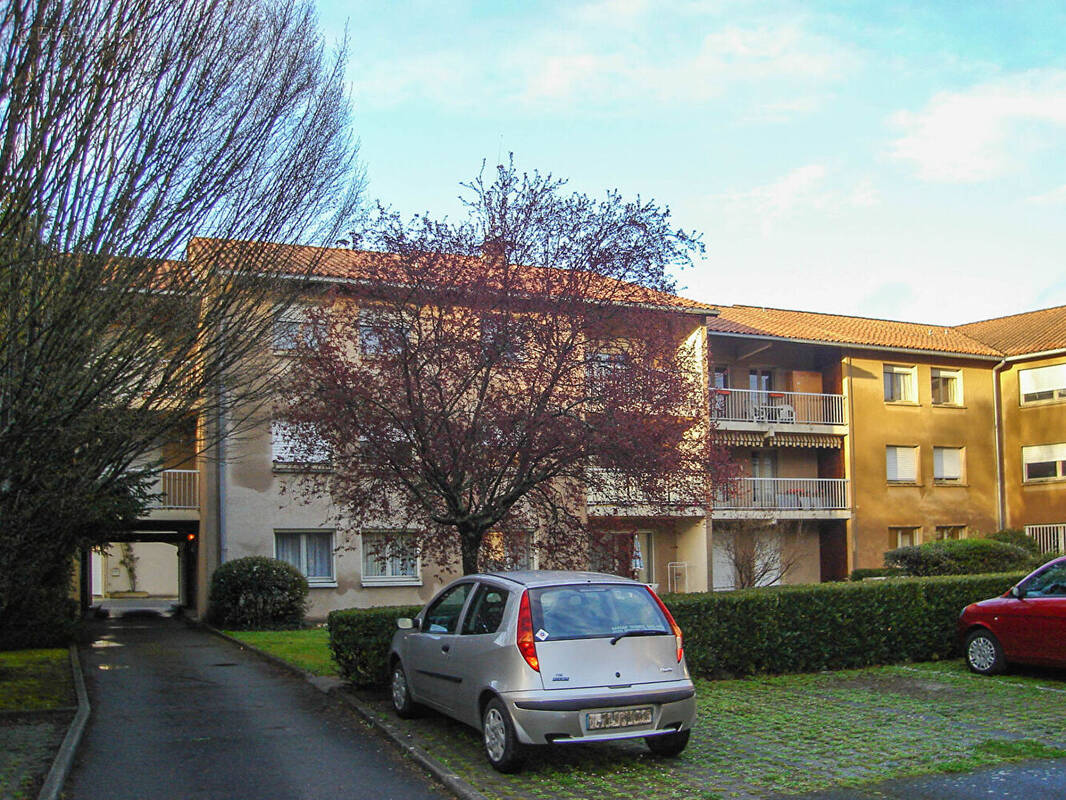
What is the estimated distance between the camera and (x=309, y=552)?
26.0 metres

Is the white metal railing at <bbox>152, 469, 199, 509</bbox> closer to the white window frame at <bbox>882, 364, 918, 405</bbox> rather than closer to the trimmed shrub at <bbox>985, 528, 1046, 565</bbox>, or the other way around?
the white window frame at <bbox>882, 364, 918, 405</bbox>

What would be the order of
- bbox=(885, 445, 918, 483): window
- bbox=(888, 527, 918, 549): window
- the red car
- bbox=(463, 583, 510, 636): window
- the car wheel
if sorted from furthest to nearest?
bbox=(885, 445, 918, 483): window → bbox=(888, 527, 918, 549): window → the car wheel → the red car → bbox=(463, 583, 510, 636): window

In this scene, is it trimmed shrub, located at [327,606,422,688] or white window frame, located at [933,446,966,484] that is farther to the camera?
white window frame, located at [933,446,966,484]

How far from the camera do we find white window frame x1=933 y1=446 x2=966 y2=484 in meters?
36.6

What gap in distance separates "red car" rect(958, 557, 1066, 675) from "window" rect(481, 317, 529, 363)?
658 cm

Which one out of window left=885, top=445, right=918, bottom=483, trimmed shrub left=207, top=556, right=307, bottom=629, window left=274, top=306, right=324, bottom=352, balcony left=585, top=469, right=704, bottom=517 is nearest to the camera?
window left=274, top=306, right=324, bottom=352

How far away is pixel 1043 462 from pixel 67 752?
34450 millimetres

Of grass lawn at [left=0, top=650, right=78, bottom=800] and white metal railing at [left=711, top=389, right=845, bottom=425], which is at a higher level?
white metal railing at [left=711, top=389, right=845, bottom=425]

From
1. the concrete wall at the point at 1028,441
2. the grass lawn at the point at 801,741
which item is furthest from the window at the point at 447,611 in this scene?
the concrete wall at the point at 1028,441

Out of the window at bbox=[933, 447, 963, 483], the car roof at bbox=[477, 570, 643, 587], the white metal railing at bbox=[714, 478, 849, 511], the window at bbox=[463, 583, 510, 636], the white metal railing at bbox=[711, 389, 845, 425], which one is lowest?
the window at bbox=[463, 583, 510, 636]

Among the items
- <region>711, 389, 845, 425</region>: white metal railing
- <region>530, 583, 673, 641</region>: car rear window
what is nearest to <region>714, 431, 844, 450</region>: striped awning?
<region>711, 389, 845, 425</region>: white metal railing

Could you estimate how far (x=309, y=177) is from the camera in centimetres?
1052

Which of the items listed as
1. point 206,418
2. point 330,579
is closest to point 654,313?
point 206,418

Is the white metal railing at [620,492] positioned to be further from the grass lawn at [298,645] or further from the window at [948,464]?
the window at [948,464]
